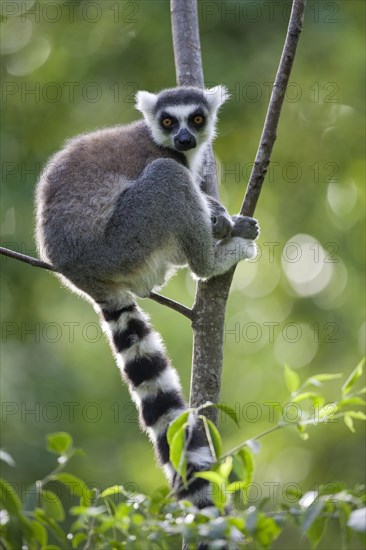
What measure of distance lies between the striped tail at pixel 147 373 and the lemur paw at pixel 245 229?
976 millimetres

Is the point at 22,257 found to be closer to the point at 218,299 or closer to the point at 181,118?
the point at 218,299

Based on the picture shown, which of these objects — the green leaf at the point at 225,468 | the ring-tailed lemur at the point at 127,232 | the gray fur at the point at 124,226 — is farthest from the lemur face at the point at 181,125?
the green leaf at the point at 225,468

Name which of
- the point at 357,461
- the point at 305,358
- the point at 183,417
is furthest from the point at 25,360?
the point at 183,417

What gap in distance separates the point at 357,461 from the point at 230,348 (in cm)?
304

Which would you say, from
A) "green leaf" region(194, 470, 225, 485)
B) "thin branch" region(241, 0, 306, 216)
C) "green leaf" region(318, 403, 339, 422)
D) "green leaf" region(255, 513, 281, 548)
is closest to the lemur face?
"thin branch" region(241, 0, 306, 216)

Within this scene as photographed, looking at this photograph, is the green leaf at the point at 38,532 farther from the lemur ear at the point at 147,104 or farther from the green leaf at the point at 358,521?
the lemur ear at the point at 147,104

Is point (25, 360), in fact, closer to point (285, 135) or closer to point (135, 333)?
point (285, 135)

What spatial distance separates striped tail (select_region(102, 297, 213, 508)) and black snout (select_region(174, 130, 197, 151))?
1.52m

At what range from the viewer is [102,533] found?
2432 millimetres

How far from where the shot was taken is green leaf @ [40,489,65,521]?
2.53m

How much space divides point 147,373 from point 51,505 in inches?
109

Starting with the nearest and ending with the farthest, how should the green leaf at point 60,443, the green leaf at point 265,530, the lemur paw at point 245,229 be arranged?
the green leaf at point 265,530 < the green leaf at point 60,443 < the lemur paw at point 245,229

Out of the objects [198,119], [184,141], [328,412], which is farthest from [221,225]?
[328,412]

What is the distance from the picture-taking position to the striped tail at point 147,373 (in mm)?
4938
